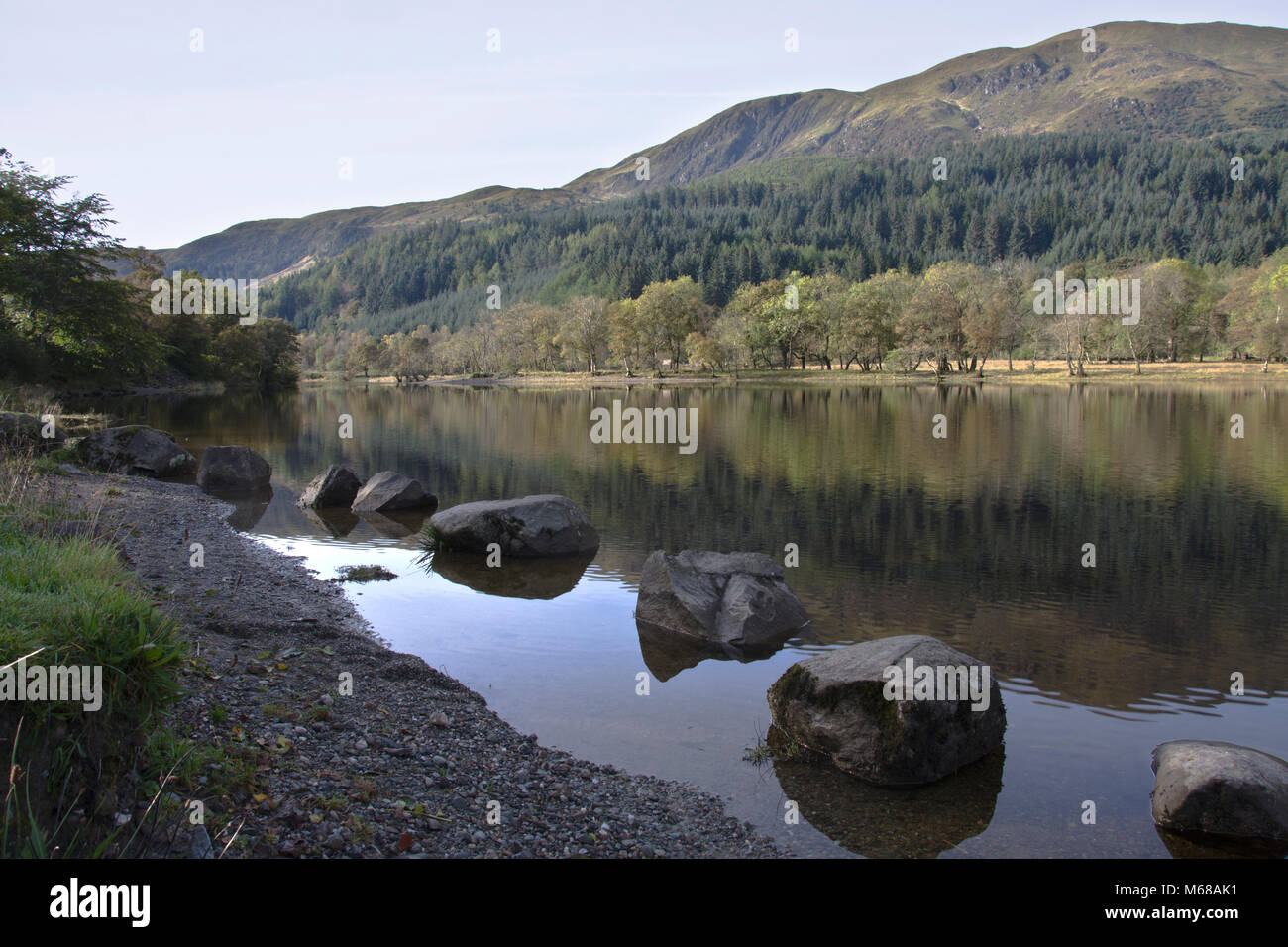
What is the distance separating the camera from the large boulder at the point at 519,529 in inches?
819

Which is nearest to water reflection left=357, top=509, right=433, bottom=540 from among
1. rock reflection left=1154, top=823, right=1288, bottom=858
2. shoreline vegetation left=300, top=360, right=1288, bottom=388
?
rock reflection left=1154, top=823, right=1288, bottom=858

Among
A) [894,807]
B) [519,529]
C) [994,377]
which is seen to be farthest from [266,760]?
[994,377]

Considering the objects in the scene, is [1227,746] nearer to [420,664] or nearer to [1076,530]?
[420,664]

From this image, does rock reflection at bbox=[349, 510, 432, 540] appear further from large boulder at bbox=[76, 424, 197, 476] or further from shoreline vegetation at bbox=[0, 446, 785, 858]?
large boulder at bbox=[76, 424, 197, 476]

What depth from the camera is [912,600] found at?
54.1ft

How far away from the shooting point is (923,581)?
58.6 feet

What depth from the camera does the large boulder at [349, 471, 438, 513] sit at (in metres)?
27.0

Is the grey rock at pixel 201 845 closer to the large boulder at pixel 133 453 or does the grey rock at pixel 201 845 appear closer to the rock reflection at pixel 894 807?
the rock reflection at pixel 894 807

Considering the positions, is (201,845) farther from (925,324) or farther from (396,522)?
(925,324)

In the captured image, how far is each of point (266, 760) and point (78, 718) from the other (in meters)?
1.94

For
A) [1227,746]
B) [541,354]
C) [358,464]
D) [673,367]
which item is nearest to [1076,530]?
[1227,746]

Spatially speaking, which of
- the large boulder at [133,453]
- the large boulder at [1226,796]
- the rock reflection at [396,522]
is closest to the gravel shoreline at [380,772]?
the large boulder at [1226,796]
